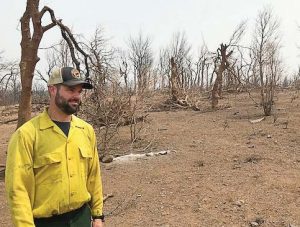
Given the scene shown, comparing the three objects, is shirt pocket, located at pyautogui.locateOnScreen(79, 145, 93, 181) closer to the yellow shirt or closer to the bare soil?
the yellow shirt

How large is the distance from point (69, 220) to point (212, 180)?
435 centimetres

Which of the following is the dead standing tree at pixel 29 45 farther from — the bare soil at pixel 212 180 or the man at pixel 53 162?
the man at pixel 53 162

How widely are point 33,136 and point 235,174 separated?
493 centimetres

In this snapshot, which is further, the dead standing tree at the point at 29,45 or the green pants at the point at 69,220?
the dead standing tree at the point at 29,45

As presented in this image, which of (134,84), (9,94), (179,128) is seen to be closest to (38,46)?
(134,84)

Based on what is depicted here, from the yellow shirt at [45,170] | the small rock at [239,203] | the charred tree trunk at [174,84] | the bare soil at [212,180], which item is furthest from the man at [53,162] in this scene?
the charred tree trunk at [174,84]

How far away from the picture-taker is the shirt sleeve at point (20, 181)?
2551 millimetres

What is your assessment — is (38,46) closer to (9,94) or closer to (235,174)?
(235,174)

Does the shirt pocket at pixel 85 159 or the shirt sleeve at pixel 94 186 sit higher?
the shirt pocket at pixel 85 159

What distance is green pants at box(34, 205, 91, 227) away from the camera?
2.80 metres

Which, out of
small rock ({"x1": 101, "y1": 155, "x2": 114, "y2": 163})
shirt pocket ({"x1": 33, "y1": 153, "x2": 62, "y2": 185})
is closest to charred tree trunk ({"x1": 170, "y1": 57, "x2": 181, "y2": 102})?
small rock ({"x1": 101, "y1": 155, "x2": 114, "y2": 163})

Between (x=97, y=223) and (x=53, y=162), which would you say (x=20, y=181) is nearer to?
(x=53, y=162)

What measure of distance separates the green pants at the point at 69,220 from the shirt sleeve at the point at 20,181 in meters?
0.18

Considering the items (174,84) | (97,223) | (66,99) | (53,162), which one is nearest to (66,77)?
(66,99)
